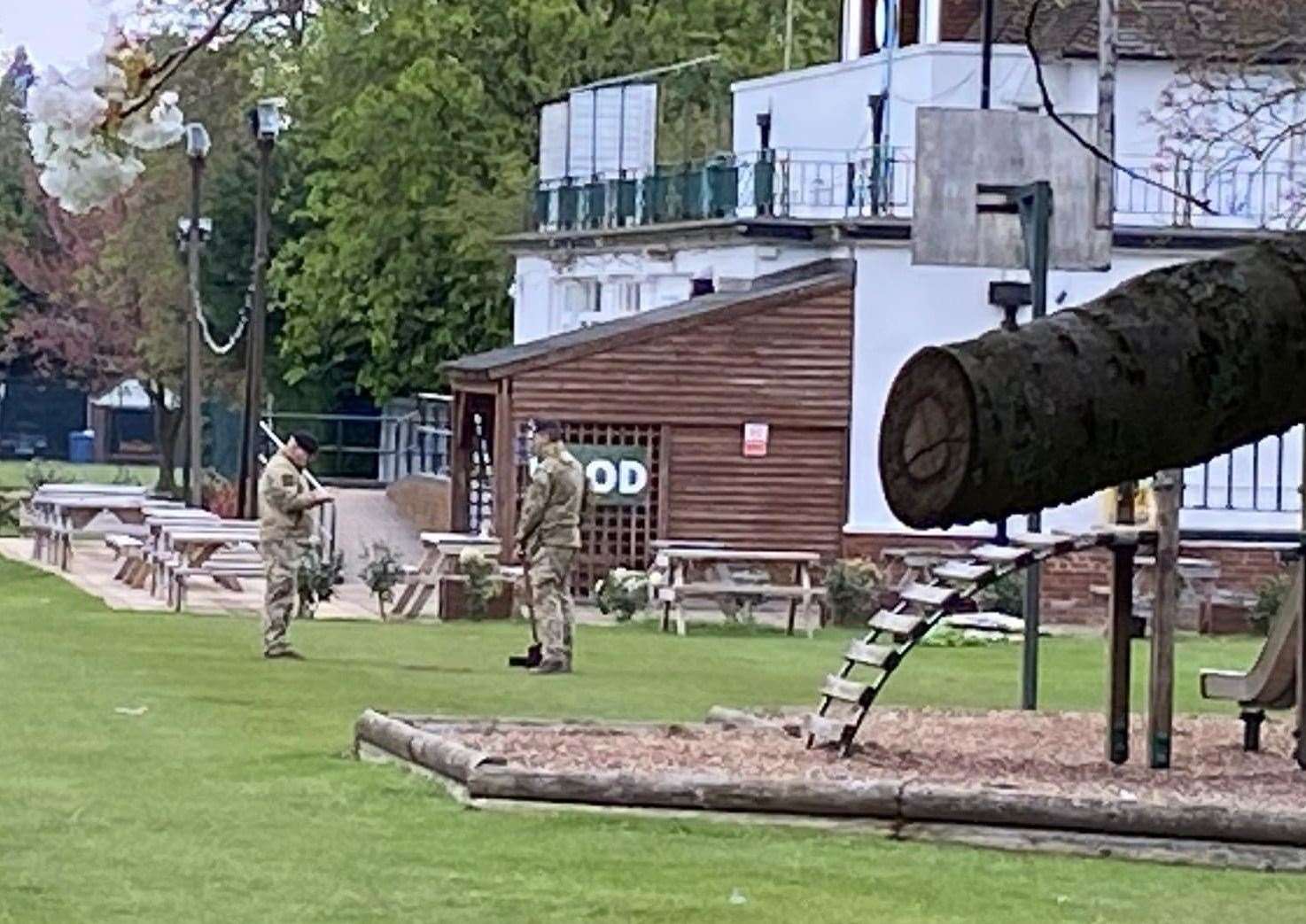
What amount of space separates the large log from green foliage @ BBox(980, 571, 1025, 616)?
95.8 ft

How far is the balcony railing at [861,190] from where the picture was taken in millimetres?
39125

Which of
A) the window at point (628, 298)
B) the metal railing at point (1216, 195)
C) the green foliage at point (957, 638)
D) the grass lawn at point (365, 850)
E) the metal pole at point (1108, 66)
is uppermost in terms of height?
the metal pole at point (1108, 66)

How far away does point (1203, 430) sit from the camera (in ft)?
12.7

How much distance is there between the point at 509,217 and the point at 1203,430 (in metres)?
49.5

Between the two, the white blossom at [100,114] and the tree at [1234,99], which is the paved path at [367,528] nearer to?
the tree at [1234,99]

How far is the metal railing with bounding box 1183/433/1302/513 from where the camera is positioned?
3847cm

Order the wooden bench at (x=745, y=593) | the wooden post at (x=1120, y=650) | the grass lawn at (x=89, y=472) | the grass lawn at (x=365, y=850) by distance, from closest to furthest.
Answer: the grass lawn at (x=365, y=850), the wooden post at (x=1120, y=650), the wooden bench at (x=745, y=593), the grass lawn at (x=89, y=472)

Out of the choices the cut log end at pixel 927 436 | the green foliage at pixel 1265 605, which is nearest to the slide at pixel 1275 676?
the cut log end at pixel 927 436

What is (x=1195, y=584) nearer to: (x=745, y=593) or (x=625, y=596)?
(x=745, y=593)

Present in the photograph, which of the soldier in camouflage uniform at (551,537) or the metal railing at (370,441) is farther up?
the metal railing at (370,441)

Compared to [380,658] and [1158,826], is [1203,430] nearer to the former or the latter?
[1158,826]

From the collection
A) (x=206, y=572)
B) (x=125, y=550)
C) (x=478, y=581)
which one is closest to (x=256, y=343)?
(x=125, y=550)

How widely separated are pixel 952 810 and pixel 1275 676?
11.7 feet

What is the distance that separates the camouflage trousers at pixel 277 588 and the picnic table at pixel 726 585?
6840 millimetres
